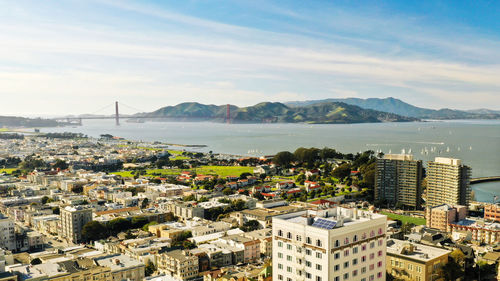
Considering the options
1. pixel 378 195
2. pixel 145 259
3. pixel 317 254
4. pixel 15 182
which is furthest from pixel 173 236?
pixel 15 182

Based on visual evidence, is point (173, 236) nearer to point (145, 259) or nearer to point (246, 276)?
Result: point (145, 259)

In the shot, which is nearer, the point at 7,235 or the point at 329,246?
the point at 329,246

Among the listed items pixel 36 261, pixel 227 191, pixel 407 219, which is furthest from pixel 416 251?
pixel 227 191

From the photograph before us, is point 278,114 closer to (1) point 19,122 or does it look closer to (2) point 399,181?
(1) point 19,122

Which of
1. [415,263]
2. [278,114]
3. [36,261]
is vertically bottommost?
[36,261]

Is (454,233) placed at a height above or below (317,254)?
below

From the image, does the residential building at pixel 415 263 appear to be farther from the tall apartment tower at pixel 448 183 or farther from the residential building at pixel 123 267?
the tall apartment tower at pixel 448 183
